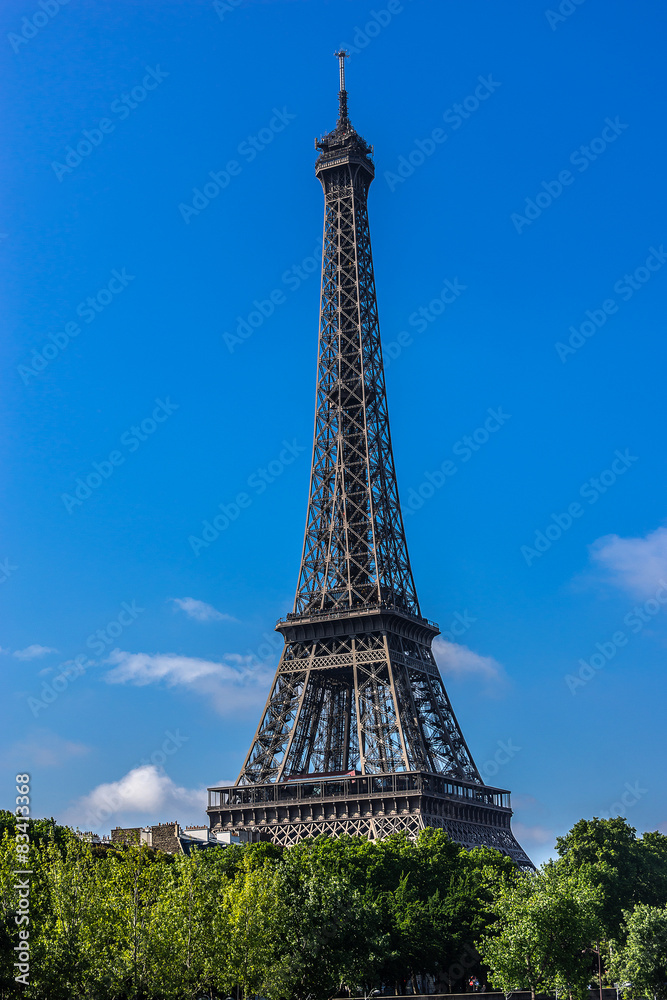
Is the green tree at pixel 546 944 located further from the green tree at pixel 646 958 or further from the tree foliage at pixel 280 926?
the green tree at pixel 646 958

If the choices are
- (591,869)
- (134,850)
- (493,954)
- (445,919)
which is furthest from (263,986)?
(591,869)

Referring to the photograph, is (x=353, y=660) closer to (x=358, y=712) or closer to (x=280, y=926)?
(x=358, y=712)

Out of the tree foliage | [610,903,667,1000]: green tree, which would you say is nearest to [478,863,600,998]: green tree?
the tree foliage

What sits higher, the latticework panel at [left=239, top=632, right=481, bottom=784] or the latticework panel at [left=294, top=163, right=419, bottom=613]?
the latticework panel at [left=294, top=163, right=419, bottom=613]

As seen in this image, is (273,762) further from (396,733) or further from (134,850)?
(134,850)

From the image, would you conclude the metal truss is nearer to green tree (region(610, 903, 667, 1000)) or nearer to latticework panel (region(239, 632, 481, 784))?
latticework panel (region(239, 632, 481, 784))

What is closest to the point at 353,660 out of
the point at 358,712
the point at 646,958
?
the point at 358,712

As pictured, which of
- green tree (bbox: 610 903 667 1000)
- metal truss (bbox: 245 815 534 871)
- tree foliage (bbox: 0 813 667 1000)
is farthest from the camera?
metal truss (bbox: 245 815 534 871)

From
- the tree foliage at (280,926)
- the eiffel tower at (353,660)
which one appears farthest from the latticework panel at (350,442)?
the tree foliage at (280,926)
